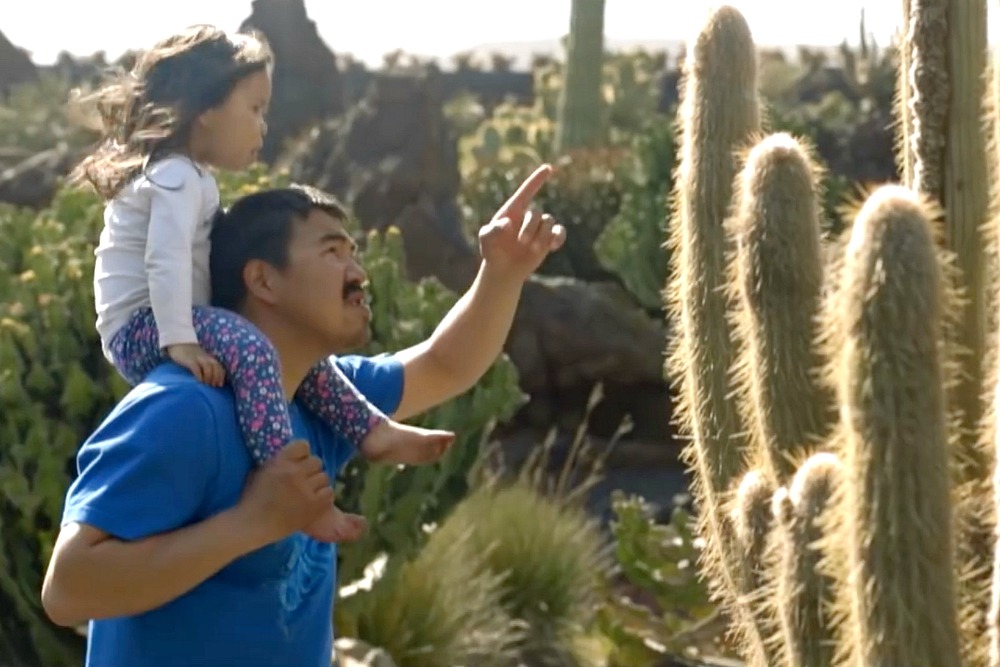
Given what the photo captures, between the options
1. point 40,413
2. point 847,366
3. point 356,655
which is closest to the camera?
point 847,366

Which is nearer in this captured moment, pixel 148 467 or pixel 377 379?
pixel 148 467

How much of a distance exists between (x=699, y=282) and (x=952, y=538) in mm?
1347

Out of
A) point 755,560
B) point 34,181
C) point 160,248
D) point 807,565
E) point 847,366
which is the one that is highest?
point 160,248

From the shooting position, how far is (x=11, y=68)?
2520 cm

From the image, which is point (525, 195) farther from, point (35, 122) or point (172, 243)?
point (35, 122)

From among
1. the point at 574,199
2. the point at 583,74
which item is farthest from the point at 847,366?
the point at 583,74

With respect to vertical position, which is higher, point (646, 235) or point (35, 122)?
point (646, 235)

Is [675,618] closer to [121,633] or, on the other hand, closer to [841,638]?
[841,638]

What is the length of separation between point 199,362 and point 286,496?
0.38 m

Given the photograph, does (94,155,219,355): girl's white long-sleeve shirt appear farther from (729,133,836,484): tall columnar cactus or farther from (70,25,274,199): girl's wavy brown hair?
(729,133,836,484): tall columnar cactus

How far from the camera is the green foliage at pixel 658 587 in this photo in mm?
7801

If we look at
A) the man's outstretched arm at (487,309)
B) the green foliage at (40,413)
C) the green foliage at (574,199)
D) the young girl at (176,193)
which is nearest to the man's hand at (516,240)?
the man's outstretched arm at (487,309)

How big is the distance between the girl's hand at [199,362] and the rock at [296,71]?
14587 millimetres

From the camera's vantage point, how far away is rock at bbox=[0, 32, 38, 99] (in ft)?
82.1
